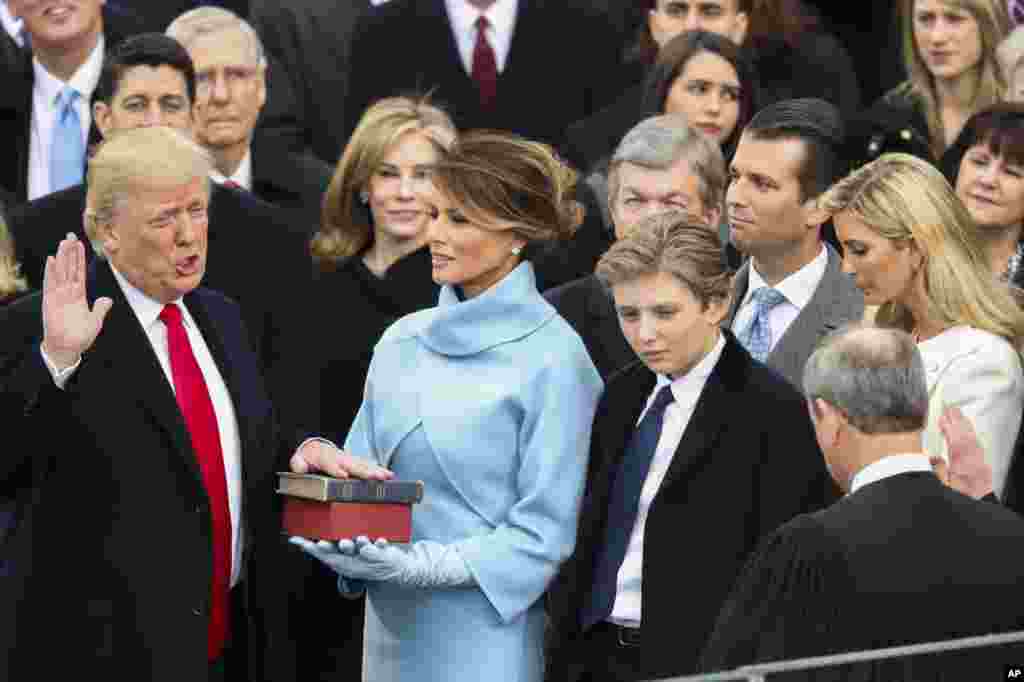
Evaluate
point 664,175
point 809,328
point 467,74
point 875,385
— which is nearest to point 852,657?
point 875,385

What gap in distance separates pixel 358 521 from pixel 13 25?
430 cm

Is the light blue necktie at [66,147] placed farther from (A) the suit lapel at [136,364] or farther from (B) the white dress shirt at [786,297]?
(B) the white dress shirt at [786,297]

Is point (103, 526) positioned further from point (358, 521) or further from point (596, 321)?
point (596, 321)

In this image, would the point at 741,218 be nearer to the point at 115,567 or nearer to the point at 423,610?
the point at 423,610

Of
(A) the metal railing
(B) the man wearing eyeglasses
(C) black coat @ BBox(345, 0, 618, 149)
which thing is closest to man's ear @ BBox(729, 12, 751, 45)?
(C) black coat @ BBox(345, 0, 618, 149)

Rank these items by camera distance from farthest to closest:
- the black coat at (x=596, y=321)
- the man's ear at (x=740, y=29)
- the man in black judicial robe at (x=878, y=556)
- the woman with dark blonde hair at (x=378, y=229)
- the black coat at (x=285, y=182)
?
the man's ear at (x=740, y=29), the black coat at (x=285, y=182), the woman with dark blonde hair at (x=378, y=229), the black coat at (x=596, y=321), the man in black judicial robe at (x=878, y=556)

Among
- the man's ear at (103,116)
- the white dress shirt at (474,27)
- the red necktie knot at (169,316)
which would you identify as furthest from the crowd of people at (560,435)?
the white dress shirt at (474,27)

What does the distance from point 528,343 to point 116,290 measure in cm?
110

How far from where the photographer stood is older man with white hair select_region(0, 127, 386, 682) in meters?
5.72

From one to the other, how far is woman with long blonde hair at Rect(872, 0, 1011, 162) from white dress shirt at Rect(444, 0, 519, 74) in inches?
61.6

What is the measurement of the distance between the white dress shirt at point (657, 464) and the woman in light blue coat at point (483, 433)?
0.18 m

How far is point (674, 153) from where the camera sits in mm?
6949

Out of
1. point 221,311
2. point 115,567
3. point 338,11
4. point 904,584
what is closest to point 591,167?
point 338,11

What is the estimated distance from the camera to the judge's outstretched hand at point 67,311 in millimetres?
5629
